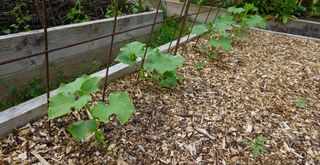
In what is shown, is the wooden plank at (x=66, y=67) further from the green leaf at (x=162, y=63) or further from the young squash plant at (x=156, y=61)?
the green leaf at (x=162, y=63)

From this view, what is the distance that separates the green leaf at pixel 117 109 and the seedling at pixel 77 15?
1.73 meters

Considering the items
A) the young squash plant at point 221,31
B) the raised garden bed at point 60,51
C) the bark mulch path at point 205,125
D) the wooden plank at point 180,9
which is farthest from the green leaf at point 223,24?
the wooden plank at point 180,9

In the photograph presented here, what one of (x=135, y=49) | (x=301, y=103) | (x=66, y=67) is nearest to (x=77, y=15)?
(x=66, y=67)

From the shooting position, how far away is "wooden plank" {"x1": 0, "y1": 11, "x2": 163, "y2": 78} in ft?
7.06

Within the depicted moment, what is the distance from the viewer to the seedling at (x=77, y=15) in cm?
301

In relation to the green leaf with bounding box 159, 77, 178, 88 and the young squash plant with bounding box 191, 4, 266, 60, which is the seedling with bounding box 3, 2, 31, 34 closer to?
the green leaf with bounding box 159, 77, 178, 88

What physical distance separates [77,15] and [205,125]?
6.45 feet

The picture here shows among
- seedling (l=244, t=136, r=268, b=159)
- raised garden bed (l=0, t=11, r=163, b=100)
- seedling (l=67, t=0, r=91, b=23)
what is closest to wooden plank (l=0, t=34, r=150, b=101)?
raised garden bed (l=0, t=11, r=163, b=100)

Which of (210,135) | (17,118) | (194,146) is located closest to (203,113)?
(210,135)

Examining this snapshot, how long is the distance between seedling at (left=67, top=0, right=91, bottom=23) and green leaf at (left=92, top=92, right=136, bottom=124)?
1.73 meters

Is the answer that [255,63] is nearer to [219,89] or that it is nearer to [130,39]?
[219,89]

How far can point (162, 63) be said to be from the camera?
7.12ft

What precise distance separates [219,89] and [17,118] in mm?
1598

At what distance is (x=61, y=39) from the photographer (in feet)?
8.27
